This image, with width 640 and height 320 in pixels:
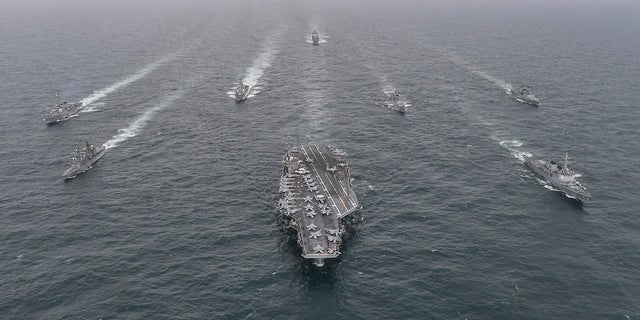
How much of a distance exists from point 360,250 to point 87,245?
75033 mm

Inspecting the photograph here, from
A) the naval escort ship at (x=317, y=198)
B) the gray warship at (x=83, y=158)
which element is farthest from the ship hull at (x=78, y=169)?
the naval escort ship at (x=317, y=198)

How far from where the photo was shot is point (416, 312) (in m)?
113

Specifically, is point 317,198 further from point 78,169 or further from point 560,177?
point 78,169

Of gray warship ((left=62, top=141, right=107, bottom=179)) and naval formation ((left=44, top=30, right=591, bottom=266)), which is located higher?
gray warship ((left=62, top=141, right=107, bottom=179))

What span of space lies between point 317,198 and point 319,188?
12.5m

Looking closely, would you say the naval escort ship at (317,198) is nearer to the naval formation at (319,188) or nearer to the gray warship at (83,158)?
the naval formation at (319,188)

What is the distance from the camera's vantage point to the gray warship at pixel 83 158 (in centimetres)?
17475

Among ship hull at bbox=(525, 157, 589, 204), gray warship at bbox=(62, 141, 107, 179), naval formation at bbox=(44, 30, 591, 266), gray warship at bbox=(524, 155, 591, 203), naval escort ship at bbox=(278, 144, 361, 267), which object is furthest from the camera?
gray warship at bbox=(62, 141, 107, 179)

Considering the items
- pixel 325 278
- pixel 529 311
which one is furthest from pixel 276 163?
pixel 529 311

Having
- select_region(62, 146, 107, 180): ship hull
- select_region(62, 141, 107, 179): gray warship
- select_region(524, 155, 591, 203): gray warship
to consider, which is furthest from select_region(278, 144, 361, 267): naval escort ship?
select_region(62, 141, 107, 179): gray warship

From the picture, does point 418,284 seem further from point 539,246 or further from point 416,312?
point 539,246

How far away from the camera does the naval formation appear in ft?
436

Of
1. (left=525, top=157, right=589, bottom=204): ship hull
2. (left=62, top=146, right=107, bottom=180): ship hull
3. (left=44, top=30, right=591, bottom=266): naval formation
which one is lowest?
(left=525, top=157, right=589, bottom=204): ship hull

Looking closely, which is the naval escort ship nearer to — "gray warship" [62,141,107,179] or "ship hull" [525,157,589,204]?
"ship hull" [525,157,589,204]
